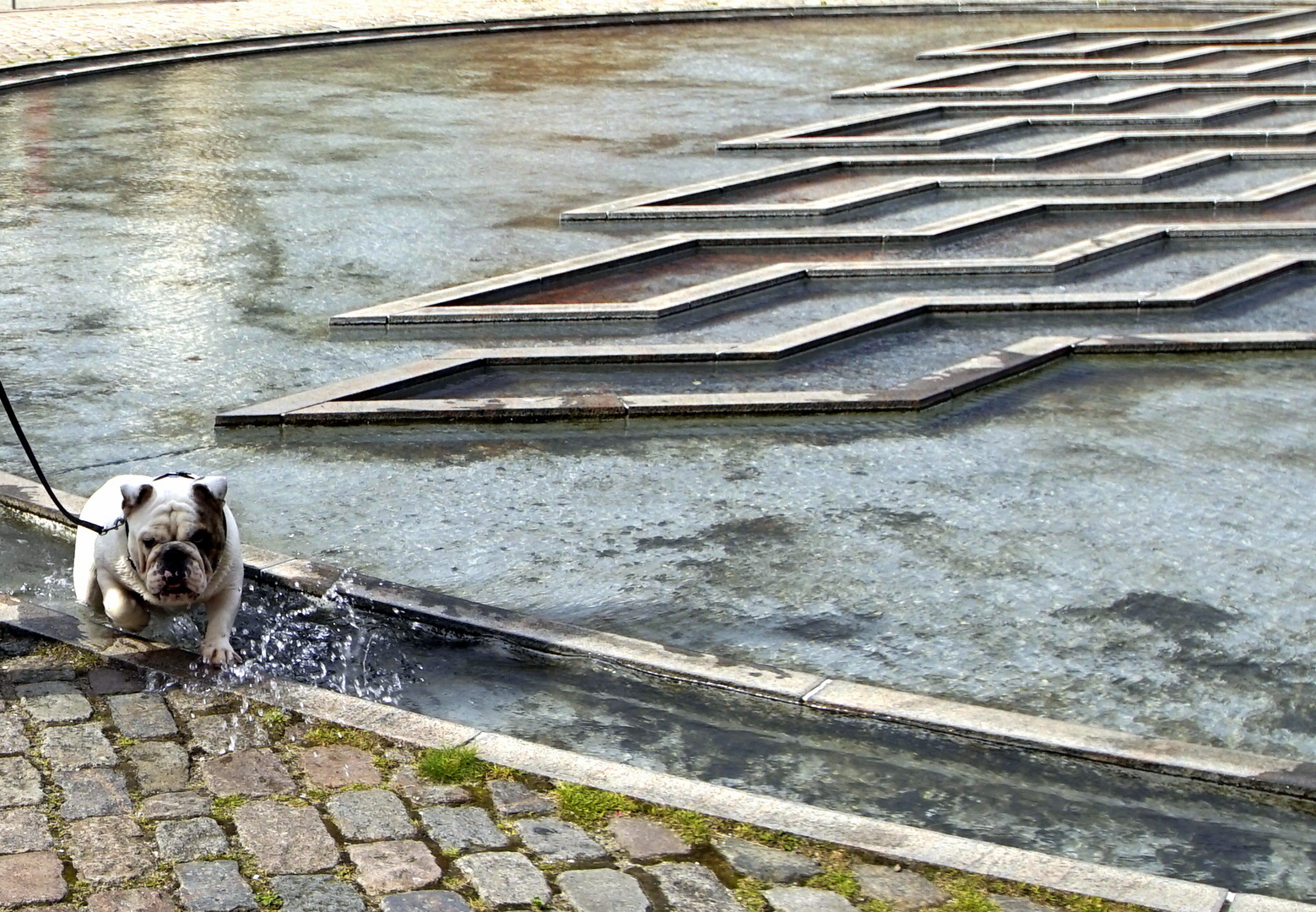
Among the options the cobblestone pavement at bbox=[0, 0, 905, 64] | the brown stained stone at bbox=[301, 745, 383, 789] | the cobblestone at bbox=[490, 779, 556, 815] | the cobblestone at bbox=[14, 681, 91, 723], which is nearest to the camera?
the cobblestone at bbox=[490, 779, 556, 815]

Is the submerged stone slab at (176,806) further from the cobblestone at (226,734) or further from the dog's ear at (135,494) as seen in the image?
the dog's ear at (135,494)

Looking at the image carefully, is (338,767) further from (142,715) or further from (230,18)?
(230,18)

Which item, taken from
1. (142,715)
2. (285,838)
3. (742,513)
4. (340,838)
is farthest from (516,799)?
(742,513)

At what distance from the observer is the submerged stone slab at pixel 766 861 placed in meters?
4.81

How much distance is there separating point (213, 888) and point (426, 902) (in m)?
0.56

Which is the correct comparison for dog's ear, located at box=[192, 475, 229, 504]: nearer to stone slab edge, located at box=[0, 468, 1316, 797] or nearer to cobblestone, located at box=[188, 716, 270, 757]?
stone slab edge, located at box=[0, 468, 1316, 797]

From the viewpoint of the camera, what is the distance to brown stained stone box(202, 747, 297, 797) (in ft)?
16.9

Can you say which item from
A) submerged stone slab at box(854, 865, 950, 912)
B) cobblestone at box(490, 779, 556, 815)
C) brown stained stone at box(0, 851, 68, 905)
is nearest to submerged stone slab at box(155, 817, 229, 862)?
brown stained stone at box(0, 851, 68, 905)

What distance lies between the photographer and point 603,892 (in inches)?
185

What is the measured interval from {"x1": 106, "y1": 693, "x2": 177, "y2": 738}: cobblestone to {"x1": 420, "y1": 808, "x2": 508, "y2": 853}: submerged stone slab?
0.99 meters

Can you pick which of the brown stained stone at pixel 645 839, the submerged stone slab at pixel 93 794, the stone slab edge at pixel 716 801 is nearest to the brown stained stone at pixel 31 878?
the submerged stone slab at pixel 93 794

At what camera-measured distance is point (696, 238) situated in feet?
42.4

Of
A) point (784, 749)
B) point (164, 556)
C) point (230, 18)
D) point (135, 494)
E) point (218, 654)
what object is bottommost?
point (784, 749)

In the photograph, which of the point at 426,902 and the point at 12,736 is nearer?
the point at 426,902
